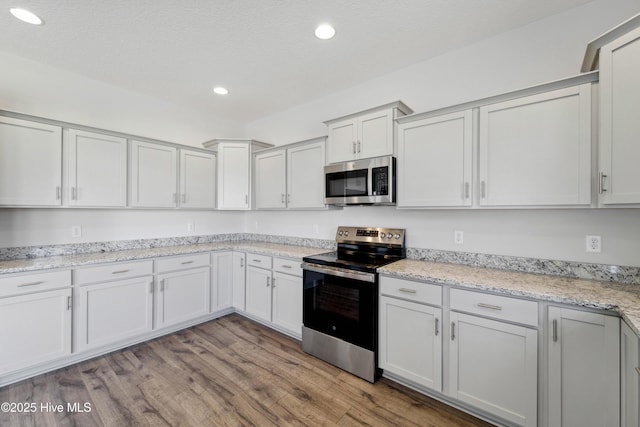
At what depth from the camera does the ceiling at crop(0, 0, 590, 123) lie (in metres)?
1.92

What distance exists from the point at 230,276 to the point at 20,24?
2.98m

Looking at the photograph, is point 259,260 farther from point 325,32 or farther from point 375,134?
point 325,32

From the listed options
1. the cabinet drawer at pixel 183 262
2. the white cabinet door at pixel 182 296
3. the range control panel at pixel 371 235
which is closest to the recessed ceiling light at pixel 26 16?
the cabinet drawer at pixel 183 262

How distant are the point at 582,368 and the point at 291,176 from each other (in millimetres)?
2885

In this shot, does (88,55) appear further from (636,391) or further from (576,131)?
(636,391)

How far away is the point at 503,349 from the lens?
1.68m

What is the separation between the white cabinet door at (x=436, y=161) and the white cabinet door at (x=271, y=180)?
1.54m

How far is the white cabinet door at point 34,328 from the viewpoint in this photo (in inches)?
82.6

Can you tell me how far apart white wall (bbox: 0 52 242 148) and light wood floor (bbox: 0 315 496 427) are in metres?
2.41

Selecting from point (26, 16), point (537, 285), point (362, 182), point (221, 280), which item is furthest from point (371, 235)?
point (26, 16)

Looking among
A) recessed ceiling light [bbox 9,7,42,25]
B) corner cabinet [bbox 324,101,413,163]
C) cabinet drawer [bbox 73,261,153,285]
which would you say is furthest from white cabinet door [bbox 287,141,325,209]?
recessed ceiling light [bbox 9,7,42,25]

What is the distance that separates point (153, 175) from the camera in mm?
3172

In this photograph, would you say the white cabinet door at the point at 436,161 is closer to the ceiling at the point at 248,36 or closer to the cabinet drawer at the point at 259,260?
the ceiling at the point at 248,36

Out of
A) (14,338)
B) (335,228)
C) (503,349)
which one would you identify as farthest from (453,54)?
(14,338)
